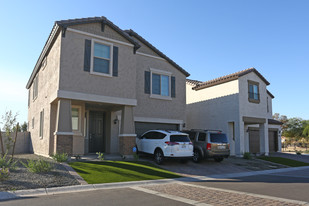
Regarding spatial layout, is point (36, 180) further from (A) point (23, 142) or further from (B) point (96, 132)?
(A) point (23, 142)

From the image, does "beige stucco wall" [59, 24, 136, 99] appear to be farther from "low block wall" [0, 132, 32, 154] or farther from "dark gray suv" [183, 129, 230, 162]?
"low block wall" [0, 132, 32, 154]

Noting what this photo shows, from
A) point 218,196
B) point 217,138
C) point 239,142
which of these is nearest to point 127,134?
point 217,138

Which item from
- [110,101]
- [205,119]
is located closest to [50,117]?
[110,101]

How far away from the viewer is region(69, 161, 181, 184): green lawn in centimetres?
993

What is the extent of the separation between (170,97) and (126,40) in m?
5.56

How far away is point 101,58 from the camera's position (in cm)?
1433

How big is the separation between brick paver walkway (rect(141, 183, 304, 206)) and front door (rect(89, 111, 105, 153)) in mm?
8360

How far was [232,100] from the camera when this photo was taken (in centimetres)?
Answer: 2159

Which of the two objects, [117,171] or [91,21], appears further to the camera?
[91,21]

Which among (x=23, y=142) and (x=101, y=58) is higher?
(x=101, y=58)

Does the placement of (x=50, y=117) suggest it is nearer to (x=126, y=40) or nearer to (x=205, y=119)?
(x=126, y=40)

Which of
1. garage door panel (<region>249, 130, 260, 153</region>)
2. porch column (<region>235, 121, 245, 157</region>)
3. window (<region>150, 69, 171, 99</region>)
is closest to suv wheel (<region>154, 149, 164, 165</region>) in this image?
window (<region>150, 69, 171, 99</region>)

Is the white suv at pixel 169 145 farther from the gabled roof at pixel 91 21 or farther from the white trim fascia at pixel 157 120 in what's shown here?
the gabled roof at pixel 91 21

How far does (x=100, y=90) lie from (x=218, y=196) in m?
8.60
